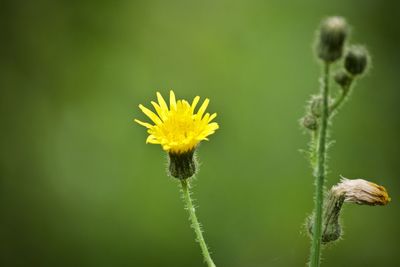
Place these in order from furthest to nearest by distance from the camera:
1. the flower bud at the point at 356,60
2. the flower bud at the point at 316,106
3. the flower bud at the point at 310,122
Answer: the flower bud at the point at 310,122 → the flower bud at the point at 316,106 → the flower bud at the point at 356,60

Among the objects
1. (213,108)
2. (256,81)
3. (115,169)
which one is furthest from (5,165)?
(256,81)

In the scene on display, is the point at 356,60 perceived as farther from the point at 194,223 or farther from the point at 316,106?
the point at 194,223

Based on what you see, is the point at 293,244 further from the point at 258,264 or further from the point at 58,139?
the point at 58,139

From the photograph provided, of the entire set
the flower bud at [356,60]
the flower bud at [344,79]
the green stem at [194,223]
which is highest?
the flower bud at [356,60]

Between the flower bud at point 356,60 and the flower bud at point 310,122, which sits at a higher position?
the flower bud at point 356,60

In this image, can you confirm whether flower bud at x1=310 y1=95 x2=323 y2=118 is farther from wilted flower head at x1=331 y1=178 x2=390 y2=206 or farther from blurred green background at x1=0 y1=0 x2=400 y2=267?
blurred green background at x1=0 y1=0 x2=400 y2=267

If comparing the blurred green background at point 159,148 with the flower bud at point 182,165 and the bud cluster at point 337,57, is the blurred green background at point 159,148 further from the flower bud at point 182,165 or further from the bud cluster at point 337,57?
the bud cluster at point 337,57

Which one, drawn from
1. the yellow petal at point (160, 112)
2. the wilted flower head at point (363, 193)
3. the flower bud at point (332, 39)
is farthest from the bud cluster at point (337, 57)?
the yellow petal at point (160, 112)
